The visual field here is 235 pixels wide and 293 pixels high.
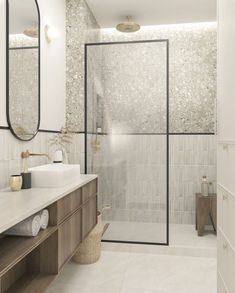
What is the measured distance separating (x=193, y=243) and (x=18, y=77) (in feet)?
8.12

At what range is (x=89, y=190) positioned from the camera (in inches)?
107

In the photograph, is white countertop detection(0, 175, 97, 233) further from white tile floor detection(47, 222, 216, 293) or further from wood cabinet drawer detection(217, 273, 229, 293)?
wood cabinet drawer detection(217, 273, 229, 293)

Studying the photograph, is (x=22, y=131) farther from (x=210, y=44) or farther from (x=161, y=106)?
(x=210, y=44)

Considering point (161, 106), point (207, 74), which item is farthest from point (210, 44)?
point (161, 106)

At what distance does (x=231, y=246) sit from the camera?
1596mm

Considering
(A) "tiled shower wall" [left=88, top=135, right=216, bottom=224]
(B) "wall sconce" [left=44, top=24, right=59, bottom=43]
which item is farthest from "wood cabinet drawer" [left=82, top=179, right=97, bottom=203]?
(B) "wall sconce" [left=44, top=24, right=59, bottom=43]

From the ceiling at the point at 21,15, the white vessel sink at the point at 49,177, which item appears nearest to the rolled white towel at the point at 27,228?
the white vessel sink at the point at 49,177

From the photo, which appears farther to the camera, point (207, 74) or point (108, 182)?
point (207, 74)

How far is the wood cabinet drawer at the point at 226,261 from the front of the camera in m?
1.57

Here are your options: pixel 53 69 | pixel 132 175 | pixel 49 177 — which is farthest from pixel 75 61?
pixel 49 177

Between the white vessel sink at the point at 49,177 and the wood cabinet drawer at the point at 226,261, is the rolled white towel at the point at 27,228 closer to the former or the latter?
the white vessel sink at the point at 49,177

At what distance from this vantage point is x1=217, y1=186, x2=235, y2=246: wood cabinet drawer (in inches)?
62.2

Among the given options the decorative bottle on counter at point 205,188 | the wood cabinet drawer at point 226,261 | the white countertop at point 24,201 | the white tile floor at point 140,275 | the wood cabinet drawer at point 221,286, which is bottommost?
the white tile floor at point 140,275

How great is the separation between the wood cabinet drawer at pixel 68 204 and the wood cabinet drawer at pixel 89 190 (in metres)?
0.12
